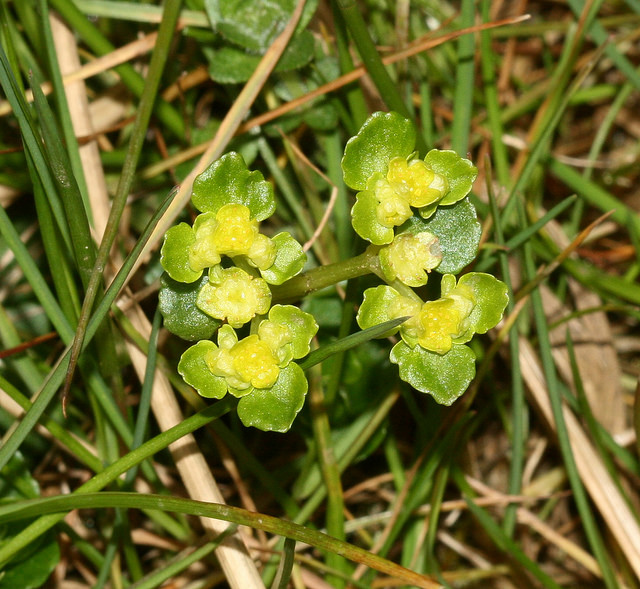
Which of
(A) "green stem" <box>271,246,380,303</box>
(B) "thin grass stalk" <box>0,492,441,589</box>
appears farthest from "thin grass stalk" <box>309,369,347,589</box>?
(A) "green stem" <box>271,246,380,303</box>

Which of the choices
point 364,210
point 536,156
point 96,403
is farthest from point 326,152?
point 96,403

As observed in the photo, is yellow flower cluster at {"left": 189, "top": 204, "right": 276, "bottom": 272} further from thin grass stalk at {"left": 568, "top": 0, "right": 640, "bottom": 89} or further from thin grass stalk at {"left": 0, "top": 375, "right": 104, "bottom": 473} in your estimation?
thin grass stalk at {"left": 568, "top": 0, "right": 640, "bottom": 89}

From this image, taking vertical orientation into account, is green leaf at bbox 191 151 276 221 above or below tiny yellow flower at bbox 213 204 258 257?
above

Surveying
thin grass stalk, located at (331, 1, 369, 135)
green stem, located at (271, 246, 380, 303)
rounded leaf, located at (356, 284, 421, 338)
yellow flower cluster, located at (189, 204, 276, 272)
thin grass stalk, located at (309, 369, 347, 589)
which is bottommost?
thin grass stalk, located at (309, 369, 347, 589)

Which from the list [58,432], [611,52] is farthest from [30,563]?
[611,52]

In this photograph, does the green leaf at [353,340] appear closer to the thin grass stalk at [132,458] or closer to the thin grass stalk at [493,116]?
the thin grass stalk at [132,458]

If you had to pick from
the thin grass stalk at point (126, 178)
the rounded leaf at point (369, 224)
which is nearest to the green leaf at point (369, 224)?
the rounded leaf at point (369, 224)
